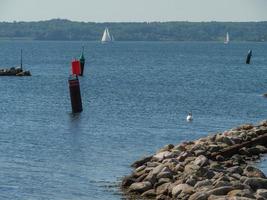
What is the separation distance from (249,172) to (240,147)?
6.55 m

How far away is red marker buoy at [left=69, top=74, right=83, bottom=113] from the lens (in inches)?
1986

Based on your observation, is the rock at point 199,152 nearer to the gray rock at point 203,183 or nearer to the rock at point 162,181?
the rock at point 162,181

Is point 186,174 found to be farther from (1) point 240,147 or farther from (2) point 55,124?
(2) point 55,124

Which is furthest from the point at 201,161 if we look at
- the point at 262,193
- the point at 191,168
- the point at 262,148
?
the point at 262,148

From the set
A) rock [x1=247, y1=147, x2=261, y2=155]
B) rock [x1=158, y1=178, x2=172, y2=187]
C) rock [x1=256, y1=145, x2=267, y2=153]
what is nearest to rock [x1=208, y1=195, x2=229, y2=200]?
rock [x1=158, y1=178, x2=172, y2=187]

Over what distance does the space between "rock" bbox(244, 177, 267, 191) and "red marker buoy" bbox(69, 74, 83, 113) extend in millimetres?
24481

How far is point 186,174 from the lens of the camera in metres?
28.7

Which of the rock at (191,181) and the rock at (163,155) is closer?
the rock at (191,181)

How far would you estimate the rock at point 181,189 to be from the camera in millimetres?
26781

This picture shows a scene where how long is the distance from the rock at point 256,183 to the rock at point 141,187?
3414mm

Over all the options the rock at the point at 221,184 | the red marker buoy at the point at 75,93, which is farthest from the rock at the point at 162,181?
the red marker buoy at the point at 75,93

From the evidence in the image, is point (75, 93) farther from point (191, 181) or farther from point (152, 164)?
point (191, 181)

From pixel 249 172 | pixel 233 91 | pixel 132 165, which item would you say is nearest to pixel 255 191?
pixel 249 172

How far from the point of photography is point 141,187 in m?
28.5
